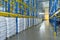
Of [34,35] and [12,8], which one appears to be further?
[12,8]

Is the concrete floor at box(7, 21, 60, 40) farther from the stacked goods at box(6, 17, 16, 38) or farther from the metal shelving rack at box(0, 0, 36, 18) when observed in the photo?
the metal shelving rack at box(0, 0, 36, 18)

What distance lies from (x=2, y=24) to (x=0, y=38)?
0.41 metres

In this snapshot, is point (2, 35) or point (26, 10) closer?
point (2, 35)

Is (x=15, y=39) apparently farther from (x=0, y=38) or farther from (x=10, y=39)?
(x=0, y=38)

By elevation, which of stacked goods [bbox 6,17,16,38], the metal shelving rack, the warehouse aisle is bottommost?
the warehouse aisle

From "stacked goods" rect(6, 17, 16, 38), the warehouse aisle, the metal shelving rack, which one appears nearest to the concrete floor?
the warehouse aisle

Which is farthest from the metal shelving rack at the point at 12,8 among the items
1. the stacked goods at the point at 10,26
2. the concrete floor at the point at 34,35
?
the concrete floor at the point at 34,35

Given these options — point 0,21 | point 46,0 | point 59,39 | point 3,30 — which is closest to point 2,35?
point 3,30

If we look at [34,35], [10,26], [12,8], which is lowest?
[34,35]

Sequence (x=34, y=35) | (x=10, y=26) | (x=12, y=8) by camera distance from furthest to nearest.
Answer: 1. (x=12, y=8)
2. (x=34, y=35)
3. (x=10, y=26)

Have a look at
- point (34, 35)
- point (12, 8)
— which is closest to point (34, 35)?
point (34, 35)

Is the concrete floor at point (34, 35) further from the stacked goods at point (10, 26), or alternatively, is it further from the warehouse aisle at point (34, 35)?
the stacked goods at point (10, 26)

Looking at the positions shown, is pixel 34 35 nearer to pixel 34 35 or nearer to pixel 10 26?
pixel 34 35

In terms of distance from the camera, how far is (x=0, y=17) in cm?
340
